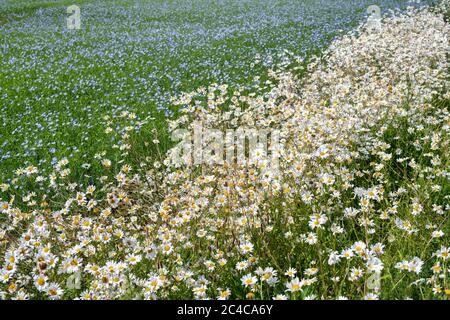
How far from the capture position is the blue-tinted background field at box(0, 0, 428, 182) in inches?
267

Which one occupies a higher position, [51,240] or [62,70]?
[62,70]

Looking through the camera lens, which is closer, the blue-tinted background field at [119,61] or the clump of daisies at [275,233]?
the clump of daisies at [275,233]

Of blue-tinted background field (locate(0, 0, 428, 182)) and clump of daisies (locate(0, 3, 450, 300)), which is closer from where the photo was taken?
clump of daisies (locate(0, 3, 450, 300))

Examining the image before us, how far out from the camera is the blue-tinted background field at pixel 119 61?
6770 millimetres

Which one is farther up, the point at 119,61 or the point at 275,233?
the point at 119,61

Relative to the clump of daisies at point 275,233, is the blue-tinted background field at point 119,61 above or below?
above

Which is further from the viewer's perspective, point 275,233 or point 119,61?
point 119,61

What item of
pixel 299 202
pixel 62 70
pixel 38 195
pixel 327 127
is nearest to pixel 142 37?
pixel 62 70

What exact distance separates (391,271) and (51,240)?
2569 mm

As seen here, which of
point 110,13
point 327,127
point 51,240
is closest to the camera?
point 51,240

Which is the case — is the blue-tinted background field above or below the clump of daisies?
above

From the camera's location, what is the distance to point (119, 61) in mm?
11219

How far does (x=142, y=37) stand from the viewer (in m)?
14.8
